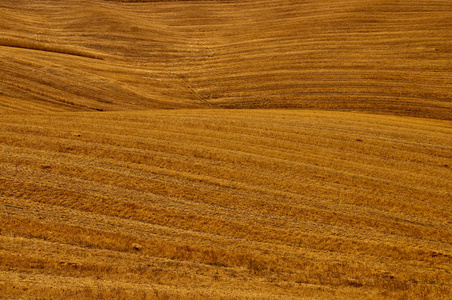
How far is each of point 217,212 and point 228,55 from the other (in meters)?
16.5

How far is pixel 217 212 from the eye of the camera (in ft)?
29.4

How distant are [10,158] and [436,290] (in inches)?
310

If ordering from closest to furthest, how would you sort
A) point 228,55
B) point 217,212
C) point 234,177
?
point 217,212 < point 234,177 < point 228,55

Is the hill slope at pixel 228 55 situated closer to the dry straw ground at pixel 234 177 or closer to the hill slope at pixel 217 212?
the dry straw ground at pixel 234 177

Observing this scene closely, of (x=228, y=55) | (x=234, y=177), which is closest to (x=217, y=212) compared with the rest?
(x=234, y=177)

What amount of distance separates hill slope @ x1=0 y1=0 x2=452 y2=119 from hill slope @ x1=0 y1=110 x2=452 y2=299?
6.17 metres

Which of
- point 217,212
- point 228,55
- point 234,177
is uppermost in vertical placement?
point 228,55

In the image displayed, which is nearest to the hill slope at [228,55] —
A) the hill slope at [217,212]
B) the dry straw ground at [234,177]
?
the dry straw ground at [234,177]

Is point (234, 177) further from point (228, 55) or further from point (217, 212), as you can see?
point (228, 55)

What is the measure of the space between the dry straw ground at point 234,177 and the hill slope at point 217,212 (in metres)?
0.03

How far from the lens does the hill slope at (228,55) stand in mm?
19188

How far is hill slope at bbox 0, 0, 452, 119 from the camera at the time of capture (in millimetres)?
19188

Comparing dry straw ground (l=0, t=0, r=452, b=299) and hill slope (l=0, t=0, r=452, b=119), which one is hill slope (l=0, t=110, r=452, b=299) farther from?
hill slope (l=0, t=0, r=452, b=119)

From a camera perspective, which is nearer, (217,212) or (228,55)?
(217,212)
